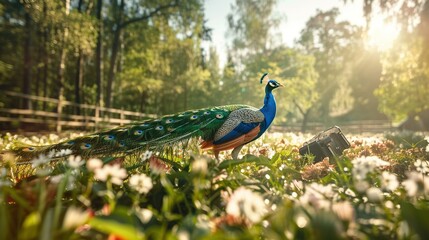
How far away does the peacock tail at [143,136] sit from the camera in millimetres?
3340

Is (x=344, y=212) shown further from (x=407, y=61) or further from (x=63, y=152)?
(x=407, y=61)

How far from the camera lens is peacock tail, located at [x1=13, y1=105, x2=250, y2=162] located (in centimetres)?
334

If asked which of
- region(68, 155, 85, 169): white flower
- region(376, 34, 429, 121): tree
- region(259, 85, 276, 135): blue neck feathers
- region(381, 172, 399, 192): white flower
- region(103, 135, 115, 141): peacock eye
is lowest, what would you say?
region(381, 172, 399, 192): white flower

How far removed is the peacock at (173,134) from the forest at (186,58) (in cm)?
756

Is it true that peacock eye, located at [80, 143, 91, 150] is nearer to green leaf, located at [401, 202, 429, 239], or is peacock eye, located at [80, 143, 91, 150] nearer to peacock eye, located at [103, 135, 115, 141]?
peacock eye, located at [103, 135, 115, 141]

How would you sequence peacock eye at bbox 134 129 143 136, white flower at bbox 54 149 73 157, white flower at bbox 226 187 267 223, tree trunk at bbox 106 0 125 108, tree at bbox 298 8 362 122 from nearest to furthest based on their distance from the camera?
1. white flower at bbox 226 187 267 223
2. white flower at bbox 54 149 73 157
3. peacock eye at bbox 134 129 143 136
4. tree trunk at bbox 106 0 125 108
5. tree at bbox 298 8 362 122

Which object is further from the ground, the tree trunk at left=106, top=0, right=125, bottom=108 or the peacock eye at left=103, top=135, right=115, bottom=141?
the tree trunk at left=106, top=0, right=125, bottom=108

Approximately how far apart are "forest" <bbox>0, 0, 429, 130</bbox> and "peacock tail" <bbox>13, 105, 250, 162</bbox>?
795cm

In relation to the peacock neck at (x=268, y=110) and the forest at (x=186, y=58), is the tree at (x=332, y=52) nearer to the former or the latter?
the forest at (x=186, y=58)

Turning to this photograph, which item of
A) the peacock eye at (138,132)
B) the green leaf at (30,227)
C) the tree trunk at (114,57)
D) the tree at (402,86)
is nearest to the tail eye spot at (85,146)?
the peacock eye at (138,132)

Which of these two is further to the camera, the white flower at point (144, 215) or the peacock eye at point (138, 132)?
the peacock eye at point (138, 132)

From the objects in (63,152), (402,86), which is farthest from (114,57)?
(402,86)

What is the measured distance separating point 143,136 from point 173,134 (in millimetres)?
333

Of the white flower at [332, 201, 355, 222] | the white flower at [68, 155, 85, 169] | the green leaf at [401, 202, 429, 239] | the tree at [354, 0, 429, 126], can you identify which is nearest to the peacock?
the white flower at [68, 155, 85, 169]
